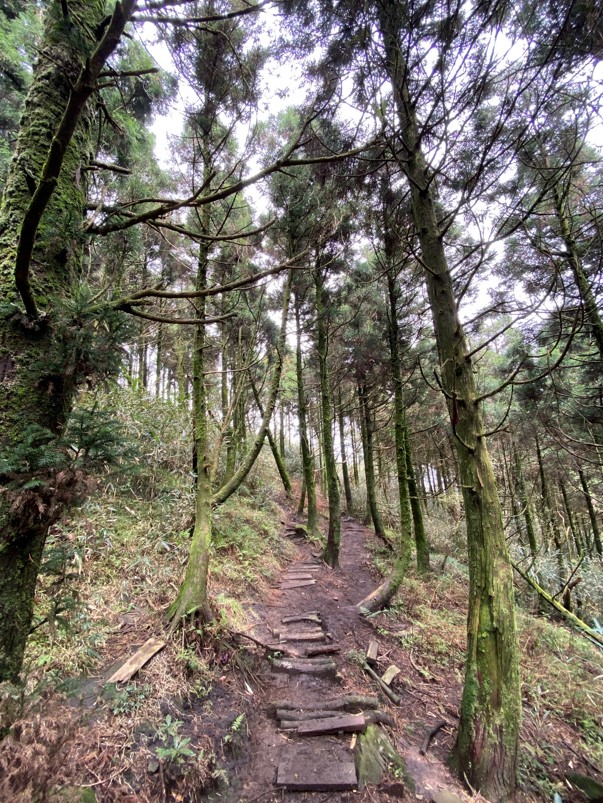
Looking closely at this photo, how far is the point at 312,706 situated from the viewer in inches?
135

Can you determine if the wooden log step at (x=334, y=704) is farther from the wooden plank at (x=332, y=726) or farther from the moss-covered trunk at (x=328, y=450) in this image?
the moss-covered trunk at (x=328, y=450)

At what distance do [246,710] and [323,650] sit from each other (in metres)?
1.46

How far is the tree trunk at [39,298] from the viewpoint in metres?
1.43

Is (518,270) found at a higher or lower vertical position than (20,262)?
higher

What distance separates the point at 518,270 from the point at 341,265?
4.32m

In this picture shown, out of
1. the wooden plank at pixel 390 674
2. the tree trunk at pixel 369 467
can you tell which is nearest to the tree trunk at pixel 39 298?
the wooden plank at pixel 390 674

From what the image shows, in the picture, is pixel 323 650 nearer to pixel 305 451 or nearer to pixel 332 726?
pixel 332 726

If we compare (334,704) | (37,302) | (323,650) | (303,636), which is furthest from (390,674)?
(37,302)

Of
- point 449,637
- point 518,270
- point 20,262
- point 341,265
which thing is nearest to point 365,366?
point 341,265

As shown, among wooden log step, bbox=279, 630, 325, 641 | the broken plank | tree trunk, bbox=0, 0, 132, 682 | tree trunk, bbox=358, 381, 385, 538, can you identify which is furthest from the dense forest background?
tree trunk, bbox=358, 381, 385, 538

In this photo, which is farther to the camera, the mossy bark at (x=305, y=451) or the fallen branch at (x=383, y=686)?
the mossy bark at (x=305, y=451)

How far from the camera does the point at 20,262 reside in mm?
1427

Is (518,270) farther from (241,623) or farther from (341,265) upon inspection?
(241,623)

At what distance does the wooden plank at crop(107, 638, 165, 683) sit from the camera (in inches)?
114
